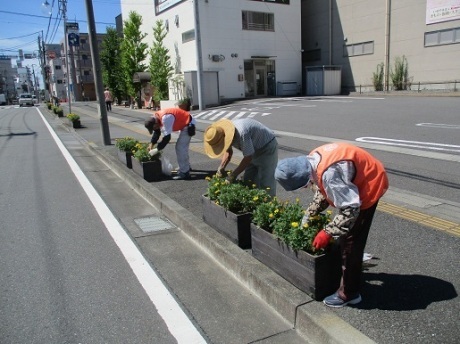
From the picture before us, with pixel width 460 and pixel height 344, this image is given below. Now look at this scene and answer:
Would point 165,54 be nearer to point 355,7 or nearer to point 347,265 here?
point 355,7

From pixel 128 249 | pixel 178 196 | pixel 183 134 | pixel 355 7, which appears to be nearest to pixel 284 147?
pixel 183 134

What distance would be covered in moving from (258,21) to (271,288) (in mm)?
31025

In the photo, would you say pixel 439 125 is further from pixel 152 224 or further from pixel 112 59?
pixel 112 59

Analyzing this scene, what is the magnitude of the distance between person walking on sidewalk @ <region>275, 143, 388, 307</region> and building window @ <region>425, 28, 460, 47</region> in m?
26.7

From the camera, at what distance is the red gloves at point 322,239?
2775mm

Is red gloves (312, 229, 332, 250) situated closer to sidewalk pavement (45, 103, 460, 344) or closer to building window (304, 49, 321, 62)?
sidewalk pavement (45, 103, 460, 344)

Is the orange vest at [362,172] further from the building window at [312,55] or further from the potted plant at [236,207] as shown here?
the building window at [312,55]

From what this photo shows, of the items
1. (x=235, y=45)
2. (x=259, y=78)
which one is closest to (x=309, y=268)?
(x=235, y=45)

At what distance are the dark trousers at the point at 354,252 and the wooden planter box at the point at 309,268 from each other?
0.30 feet

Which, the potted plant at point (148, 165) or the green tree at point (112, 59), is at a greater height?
the green tree at point (112, 59)

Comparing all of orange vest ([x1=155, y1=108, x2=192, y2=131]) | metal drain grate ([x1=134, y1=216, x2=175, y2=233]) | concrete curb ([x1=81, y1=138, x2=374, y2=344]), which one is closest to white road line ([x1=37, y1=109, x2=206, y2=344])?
metal drain grate ([x1=134, y1=216, x2=175, y2=233])

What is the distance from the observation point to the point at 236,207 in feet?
13.6

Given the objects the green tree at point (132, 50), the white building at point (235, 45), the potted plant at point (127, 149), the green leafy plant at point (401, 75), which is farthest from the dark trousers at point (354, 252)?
the green tree at point (132, 50)

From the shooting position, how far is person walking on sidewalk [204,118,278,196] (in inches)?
170
